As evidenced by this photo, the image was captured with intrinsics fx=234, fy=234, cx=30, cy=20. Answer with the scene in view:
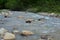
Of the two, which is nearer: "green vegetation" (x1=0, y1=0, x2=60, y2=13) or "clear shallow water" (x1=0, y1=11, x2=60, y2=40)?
"clear shallow water" (x1=0, y1=11, x2=60, y2=40)

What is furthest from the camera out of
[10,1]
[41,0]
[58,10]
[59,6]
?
[10,1]

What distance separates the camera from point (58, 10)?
1805cm

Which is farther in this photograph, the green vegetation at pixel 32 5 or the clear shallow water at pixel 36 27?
the green vegetation at pixel 32 5

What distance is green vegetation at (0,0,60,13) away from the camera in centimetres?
1982

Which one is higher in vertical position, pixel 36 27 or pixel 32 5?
pixel 36 27

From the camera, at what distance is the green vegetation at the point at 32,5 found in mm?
19822

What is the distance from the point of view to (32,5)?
23.0 meters

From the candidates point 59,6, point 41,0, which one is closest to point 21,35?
point 59,6

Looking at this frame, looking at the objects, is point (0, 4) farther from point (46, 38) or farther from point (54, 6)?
point (46, 38)

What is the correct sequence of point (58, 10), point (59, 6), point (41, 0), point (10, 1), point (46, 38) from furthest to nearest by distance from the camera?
point (10, 1) < point (41, 0) < point (59, 6) < point (58, 10) < point (46, 38)

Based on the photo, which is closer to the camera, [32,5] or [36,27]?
[36,27]

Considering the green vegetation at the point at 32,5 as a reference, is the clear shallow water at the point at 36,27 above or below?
above

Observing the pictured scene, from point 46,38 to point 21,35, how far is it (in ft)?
2.58

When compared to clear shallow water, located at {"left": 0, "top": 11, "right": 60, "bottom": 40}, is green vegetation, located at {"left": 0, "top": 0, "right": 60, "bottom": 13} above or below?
below
